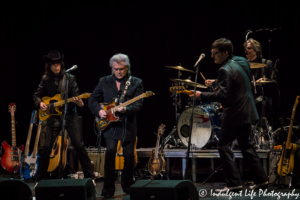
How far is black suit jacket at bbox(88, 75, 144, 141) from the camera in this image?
16.9ft

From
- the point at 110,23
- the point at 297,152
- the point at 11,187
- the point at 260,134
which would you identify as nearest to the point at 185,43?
the point at 110,23

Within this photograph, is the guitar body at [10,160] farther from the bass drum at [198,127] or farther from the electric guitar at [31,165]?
the bass drum at [198,127]

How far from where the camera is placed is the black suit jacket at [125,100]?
5145 millimetres

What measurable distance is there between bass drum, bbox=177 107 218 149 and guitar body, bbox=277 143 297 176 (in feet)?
5.63

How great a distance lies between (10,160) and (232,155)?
4.50m

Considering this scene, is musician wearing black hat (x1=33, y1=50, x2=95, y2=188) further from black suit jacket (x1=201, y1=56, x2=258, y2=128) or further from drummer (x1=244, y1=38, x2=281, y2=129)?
drummer (x1=244, y1=38, x2=281, y2=129)

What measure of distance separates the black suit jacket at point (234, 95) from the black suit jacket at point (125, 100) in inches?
40.6

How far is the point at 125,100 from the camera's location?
5.31m

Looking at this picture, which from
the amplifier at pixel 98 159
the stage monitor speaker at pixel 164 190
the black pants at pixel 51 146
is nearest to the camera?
the stage monitor speaker at pixel 164 190

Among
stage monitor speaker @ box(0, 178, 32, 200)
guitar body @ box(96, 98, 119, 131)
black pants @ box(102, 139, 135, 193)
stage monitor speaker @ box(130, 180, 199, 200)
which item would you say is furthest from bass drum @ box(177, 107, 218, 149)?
stage monitor speaker @ box(0, 178, 32, 200)

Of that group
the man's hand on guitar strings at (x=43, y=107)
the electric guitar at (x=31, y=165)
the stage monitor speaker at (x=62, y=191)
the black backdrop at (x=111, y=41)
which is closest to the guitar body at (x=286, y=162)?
the stage monitor speaker at (x=62, y=191)

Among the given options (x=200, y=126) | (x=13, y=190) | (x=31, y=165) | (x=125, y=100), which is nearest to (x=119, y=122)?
(x=125, y=100)

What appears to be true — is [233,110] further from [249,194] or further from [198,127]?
[198,127]

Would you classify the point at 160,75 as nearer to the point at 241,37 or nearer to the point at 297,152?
the point at 241,37
